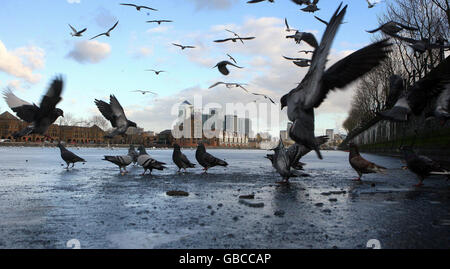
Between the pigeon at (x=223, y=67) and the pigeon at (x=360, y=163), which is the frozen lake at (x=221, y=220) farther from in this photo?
the pigeon at (x=223, y=67)

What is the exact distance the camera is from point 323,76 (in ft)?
16.9

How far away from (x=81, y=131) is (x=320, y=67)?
176 meters

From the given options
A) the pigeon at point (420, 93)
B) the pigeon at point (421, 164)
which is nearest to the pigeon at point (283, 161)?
the pigeon at point (420, 93)

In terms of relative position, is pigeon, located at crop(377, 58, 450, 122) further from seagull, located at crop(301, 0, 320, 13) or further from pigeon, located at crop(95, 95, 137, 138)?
pigeon, located at crop(95, 95, 137, 138)

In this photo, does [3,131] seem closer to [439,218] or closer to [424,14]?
[424,14]

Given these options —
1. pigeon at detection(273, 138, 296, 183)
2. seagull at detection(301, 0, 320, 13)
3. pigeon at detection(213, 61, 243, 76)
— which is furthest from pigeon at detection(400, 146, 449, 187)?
pigeon at detection(213, 61, 243, 76)

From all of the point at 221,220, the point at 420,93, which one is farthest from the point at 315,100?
the point at 420,93

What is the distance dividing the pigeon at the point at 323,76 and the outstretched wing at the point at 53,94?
7896mm

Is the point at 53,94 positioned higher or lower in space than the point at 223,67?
lower

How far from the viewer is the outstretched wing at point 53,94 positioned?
35.3 ft

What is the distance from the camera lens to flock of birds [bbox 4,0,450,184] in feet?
16.4

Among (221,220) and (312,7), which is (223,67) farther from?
(221,220)

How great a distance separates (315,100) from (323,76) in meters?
0.41
